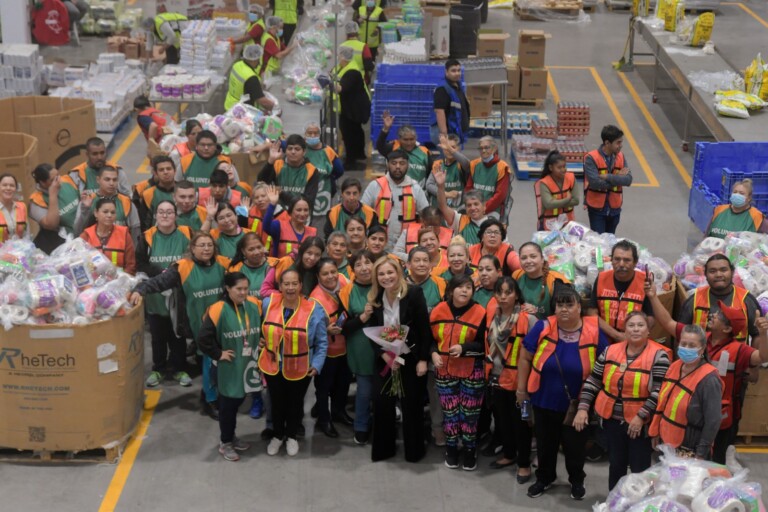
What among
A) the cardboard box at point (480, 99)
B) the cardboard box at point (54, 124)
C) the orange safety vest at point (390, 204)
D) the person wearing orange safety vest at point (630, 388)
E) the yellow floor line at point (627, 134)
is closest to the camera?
the person wearing orange safety vest at point (630, 388)

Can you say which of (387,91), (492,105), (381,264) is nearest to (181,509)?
(381,264)

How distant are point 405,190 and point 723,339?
3.66 metres

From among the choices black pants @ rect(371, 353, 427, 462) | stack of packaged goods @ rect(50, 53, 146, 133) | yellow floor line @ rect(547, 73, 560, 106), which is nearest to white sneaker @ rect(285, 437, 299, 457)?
black pants @ rect(371, 353, 427, 462)

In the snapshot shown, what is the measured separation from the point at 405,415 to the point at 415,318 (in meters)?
0.81

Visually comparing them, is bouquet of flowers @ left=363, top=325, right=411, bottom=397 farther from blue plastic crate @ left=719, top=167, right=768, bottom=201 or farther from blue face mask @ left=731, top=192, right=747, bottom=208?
blue plastic crate @ left=719, top=167, right=768, bottom=201

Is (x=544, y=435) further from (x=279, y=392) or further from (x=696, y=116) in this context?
(x=696, y=116)

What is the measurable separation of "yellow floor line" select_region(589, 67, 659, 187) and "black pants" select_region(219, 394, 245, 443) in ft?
27.6

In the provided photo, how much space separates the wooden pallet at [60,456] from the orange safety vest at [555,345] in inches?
132

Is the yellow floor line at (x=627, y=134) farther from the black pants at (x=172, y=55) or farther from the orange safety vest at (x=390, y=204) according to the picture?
the black pants at (x=172, y=55)

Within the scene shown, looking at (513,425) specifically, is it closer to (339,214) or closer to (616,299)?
(616,299)

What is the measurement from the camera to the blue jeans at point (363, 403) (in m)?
9.23

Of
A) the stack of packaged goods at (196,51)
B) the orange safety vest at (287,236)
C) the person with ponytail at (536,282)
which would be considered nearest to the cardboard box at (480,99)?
the stack of packaged goods at (196,51)

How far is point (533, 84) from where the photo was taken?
61.9 ft

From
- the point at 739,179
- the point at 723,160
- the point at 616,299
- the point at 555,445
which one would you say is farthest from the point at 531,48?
the point at 555,445
